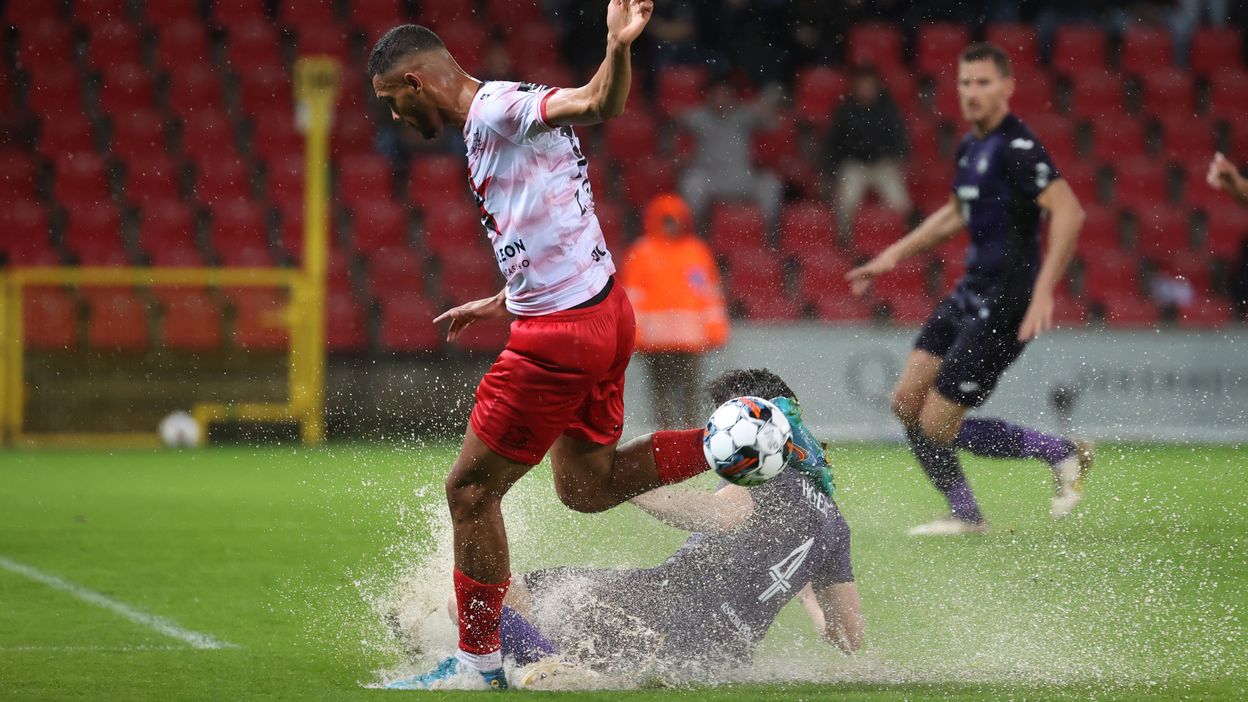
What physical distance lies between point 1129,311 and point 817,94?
394 centimetres

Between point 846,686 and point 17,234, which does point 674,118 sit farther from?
point 846,686

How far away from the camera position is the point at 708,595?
4922mm

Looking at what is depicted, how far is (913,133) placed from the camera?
1595 centimetres

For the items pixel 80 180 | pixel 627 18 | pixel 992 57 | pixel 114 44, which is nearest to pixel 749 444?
pixel 627 18

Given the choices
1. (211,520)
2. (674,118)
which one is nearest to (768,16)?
(674,118)

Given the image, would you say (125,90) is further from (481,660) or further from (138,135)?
(481,660)

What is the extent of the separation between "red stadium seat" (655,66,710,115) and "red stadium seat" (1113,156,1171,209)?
4338 millimetres

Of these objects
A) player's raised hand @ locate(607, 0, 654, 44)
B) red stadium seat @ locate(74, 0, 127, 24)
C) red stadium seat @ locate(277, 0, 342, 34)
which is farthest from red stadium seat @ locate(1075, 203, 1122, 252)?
player's raised hand @ locate(607, 0, 654, 44)

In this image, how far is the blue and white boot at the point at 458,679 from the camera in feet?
15.6

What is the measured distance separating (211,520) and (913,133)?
9257 millimetres

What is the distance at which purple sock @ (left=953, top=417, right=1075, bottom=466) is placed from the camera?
26.4 feet

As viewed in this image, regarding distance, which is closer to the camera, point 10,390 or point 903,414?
point 903,414

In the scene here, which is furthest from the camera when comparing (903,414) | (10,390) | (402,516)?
(10,390)

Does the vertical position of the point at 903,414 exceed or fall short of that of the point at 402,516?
it exceeds it
